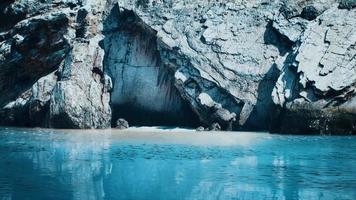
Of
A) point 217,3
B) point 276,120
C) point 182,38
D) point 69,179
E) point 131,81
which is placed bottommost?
point 69,179

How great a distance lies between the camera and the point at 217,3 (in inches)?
1289

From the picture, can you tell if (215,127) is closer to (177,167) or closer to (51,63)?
(51,63)

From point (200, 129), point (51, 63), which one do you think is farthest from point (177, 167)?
point (51, 63)

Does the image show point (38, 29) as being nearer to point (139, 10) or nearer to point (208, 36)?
point (139, 10)

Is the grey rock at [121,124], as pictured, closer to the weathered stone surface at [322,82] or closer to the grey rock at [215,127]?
the grey rock at [215,127]

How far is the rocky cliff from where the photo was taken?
28.5 metres

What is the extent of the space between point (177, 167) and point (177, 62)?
14410 millimetres

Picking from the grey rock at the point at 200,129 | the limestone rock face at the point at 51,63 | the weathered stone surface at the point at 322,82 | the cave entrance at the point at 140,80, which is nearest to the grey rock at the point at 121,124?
the limestone rock face at the point at 51,63

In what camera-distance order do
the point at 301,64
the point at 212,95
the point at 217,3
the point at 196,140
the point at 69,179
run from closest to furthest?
the point at 69,179
the point at 196,140
the point at 301,64
the point at 212,95
the point at 217,3

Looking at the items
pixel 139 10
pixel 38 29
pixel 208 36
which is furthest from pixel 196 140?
pixel 38 29

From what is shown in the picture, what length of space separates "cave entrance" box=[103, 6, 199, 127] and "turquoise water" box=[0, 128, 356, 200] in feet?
20.6

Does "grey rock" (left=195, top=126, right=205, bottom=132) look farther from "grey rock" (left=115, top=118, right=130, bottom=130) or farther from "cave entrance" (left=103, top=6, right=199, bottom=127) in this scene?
"grey rock" (left=115, top=118, right=130, bottom=130)

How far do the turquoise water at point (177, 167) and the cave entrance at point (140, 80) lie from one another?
6.28m

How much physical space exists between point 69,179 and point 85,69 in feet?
56.1
